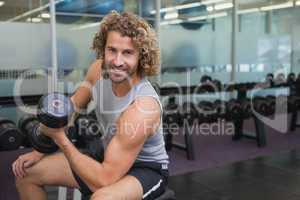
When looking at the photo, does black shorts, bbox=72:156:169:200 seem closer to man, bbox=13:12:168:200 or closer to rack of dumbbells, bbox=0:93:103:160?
man, bbox=13:12:168:200

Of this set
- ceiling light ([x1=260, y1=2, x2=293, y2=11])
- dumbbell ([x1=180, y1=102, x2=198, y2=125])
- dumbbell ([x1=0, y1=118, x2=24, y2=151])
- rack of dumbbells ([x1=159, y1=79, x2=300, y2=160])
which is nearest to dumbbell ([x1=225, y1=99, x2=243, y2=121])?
rack of dumbbells ([x1=159, y1=79, x2=300, y2=160])

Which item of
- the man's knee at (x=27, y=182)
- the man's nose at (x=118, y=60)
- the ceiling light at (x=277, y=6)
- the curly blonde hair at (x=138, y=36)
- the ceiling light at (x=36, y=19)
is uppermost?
the ceiling light at (x=277, y=6)

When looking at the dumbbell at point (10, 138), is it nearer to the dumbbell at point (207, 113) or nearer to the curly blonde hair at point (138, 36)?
the curly blonde hair at point (138, 36)

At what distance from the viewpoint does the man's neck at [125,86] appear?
1.16 m

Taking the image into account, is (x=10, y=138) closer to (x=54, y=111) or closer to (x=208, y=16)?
(x=54, y=111)

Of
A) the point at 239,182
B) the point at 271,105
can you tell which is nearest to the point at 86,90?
the point at 239,182

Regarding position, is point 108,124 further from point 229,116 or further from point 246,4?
point 246,4

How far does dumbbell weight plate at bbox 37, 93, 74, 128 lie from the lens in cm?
97

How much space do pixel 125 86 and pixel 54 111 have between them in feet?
0.88

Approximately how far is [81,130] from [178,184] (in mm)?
766

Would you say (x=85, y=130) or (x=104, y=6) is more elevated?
(x=104, y=6)

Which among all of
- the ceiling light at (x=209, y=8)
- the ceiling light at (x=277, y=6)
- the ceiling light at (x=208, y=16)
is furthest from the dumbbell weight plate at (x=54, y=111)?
the ceiling light at (x=277, y=6)

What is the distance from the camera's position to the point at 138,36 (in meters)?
1.08

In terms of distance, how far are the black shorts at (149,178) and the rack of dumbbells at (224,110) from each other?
1.60 metres
